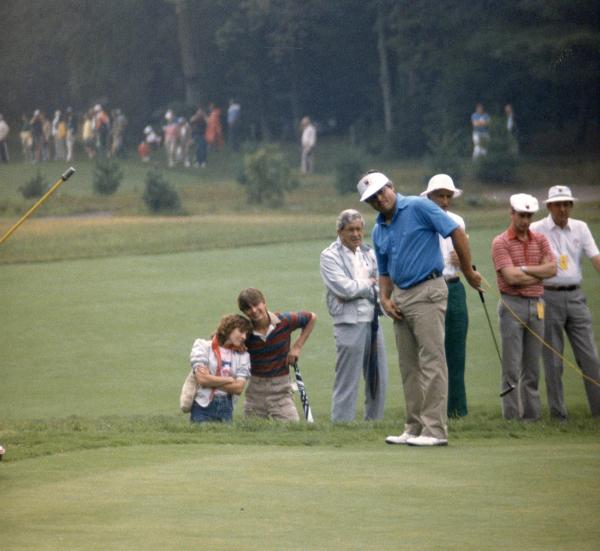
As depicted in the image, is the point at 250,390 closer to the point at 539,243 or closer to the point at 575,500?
the point at 539,243

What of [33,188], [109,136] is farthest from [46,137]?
[33,188]

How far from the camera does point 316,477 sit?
22.8ft

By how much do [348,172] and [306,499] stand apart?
31492mm

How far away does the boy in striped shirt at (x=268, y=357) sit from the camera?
9742 millimetres

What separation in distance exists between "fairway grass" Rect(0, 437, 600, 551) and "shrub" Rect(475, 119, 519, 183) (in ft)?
96.1

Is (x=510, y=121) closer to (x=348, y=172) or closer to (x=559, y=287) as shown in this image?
(x=348, y=172)

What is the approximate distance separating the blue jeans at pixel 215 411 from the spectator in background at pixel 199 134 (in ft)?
117

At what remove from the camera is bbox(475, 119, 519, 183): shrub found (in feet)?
121

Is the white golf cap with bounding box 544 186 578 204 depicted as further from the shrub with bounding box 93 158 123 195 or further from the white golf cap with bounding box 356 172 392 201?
the shrub with bounding box 93 158 123 195

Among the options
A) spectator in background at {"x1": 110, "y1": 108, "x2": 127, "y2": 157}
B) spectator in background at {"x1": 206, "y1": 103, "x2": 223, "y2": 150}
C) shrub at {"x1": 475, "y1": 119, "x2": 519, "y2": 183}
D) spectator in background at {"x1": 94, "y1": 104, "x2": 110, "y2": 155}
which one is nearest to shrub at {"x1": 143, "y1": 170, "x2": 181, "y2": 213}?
shrub at {"x1": 475, "y1": 119, "x2": 519, "y2": 183}

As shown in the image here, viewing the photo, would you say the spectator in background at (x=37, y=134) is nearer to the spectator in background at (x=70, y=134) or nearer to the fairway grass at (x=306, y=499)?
the spectator in background at (x=70, y=134)

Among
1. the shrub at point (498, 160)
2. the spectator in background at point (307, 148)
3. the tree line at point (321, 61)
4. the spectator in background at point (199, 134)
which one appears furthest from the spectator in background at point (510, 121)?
the spectator in background at point (199, 134)

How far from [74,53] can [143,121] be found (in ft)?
12.1

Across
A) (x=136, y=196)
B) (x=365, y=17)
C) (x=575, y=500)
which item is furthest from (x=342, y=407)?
(x=365, y=17)
